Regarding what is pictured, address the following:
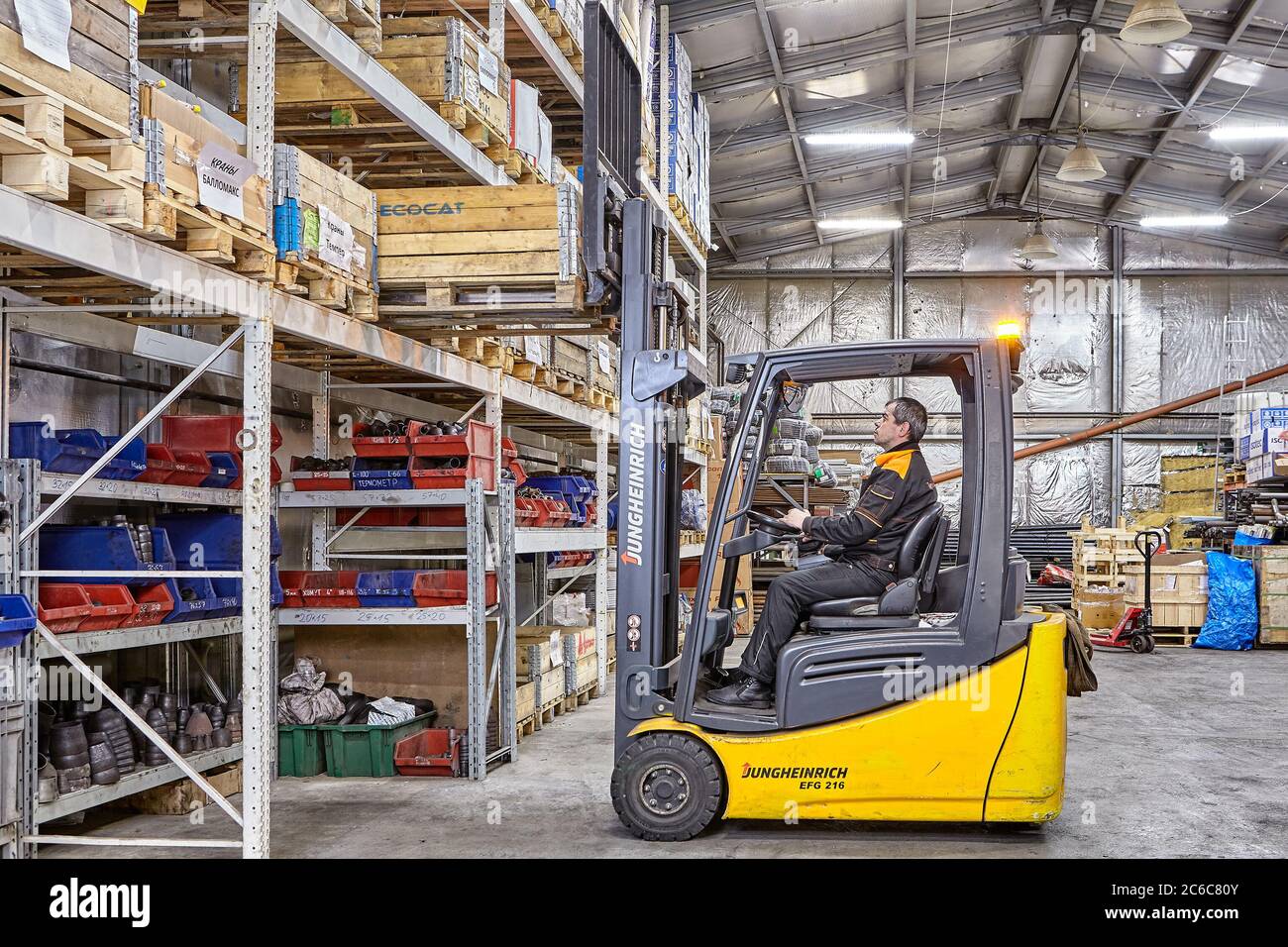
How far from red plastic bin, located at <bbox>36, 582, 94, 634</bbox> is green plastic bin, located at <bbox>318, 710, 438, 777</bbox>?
85.6 inches

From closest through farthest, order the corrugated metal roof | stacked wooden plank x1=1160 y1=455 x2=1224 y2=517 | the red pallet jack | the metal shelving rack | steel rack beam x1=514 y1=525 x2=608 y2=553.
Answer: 1. the metal shelving rack
2. steel rack beam x1=514 y1=525 x2=608 y2=553
3. the corrugated metal roof
4. the red pallet jack
5. stacked wooden plank x1=1160 y1=455 x2=1224 y2=517

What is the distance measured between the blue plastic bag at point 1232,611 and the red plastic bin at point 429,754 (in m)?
12.4

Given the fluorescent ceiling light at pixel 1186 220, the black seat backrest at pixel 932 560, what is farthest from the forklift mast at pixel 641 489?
the fluorescent ceiling light at pixel 1186 220

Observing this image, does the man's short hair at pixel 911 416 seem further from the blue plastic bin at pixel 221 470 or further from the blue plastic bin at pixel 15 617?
the blue plastic bin at pixel 15 617

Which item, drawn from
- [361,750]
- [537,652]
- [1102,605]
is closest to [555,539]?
[537,652]

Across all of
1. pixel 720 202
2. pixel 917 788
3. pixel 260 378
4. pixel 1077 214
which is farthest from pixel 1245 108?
pixel 260 378

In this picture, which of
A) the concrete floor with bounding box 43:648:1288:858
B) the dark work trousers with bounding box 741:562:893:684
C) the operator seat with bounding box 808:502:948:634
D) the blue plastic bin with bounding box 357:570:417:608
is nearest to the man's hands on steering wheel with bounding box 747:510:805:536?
the dark work trousers with bounding box 741:562:893:684

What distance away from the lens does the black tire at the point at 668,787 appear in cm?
557

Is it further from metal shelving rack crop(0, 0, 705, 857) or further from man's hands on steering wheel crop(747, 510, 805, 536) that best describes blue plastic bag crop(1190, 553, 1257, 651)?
metal shelving rack crop(0, 0, 705, 857)

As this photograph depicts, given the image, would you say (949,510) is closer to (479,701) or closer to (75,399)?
(479,701)

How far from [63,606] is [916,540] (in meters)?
3.92

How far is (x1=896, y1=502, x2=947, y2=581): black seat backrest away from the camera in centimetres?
568

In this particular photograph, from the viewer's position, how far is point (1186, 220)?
22.5 m

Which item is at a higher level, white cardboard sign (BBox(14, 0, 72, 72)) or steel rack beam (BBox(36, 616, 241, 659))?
white cardboard sign (BBox(14, 0, 72, 72))
